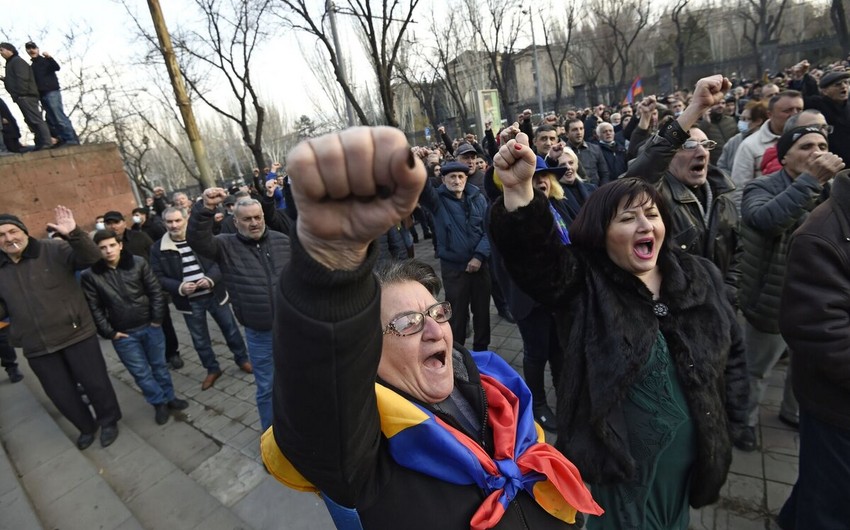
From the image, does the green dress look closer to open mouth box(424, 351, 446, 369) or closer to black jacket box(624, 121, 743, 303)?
open mouth box(424, 351, 446, 369)

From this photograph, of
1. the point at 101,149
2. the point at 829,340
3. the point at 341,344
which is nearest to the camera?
the point at 341,344

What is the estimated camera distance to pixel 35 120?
7.90 meters

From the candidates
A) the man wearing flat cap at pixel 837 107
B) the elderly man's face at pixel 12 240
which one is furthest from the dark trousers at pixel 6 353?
the man wearing flat cap at pixel 837 107

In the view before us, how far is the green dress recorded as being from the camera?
1778 mm

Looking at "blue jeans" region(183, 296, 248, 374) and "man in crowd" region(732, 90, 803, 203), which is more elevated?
"man in crowd" region(732, 90, 803, 203)

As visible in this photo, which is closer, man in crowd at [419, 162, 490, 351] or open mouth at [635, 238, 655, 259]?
open mouth at [635, 238, 655, 259]

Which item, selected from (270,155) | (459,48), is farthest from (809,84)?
(270,155)

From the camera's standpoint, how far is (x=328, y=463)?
87 centimetres

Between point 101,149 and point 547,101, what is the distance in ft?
110

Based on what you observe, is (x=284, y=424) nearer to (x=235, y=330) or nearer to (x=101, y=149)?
(x=235, y=330)

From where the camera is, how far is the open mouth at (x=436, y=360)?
140 cm

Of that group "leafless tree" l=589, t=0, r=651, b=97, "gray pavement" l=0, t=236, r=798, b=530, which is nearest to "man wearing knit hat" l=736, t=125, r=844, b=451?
"gray pavement" l=0, t=236, r=798, b=530

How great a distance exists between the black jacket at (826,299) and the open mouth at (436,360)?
1.52 meters

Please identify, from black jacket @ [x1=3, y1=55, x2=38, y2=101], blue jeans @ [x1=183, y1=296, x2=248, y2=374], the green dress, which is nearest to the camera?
the green dress
